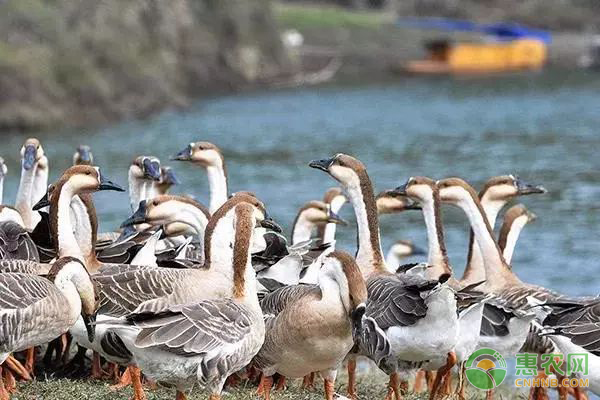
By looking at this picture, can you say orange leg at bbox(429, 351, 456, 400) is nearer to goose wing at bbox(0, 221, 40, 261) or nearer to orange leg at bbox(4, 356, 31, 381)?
orange leg at bbox(4, 356, 31, 381)

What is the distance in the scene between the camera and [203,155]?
11.8 m

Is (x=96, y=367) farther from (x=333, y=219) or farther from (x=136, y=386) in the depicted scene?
(x=333, y=219)

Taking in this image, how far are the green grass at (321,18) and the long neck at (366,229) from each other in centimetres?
7031

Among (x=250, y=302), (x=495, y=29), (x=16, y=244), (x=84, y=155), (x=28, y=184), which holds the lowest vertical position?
(x=250, y=302)

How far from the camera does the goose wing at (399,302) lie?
Result: 8414 mm

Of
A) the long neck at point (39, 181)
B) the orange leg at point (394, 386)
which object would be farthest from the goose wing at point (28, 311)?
the long neck at point (39, 181)

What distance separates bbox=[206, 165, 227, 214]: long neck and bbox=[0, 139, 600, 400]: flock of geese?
0.86 meters

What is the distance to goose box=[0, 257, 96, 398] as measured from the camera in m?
7.88

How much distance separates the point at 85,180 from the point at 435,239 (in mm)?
3148

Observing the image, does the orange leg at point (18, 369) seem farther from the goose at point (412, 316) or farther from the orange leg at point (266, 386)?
the goose at point (412, 316)

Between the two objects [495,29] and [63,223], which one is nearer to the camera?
[63,223]

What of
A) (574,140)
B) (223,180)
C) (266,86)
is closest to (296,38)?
(266,86)

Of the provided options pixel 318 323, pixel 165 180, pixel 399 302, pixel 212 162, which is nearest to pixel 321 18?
pixel 165 180

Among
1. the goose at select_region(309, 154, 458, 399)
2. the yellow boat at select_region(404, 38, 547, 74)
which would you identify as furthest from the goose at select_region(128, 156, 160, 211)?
the yellow boat at select_region(404, 38, 547, 74)
